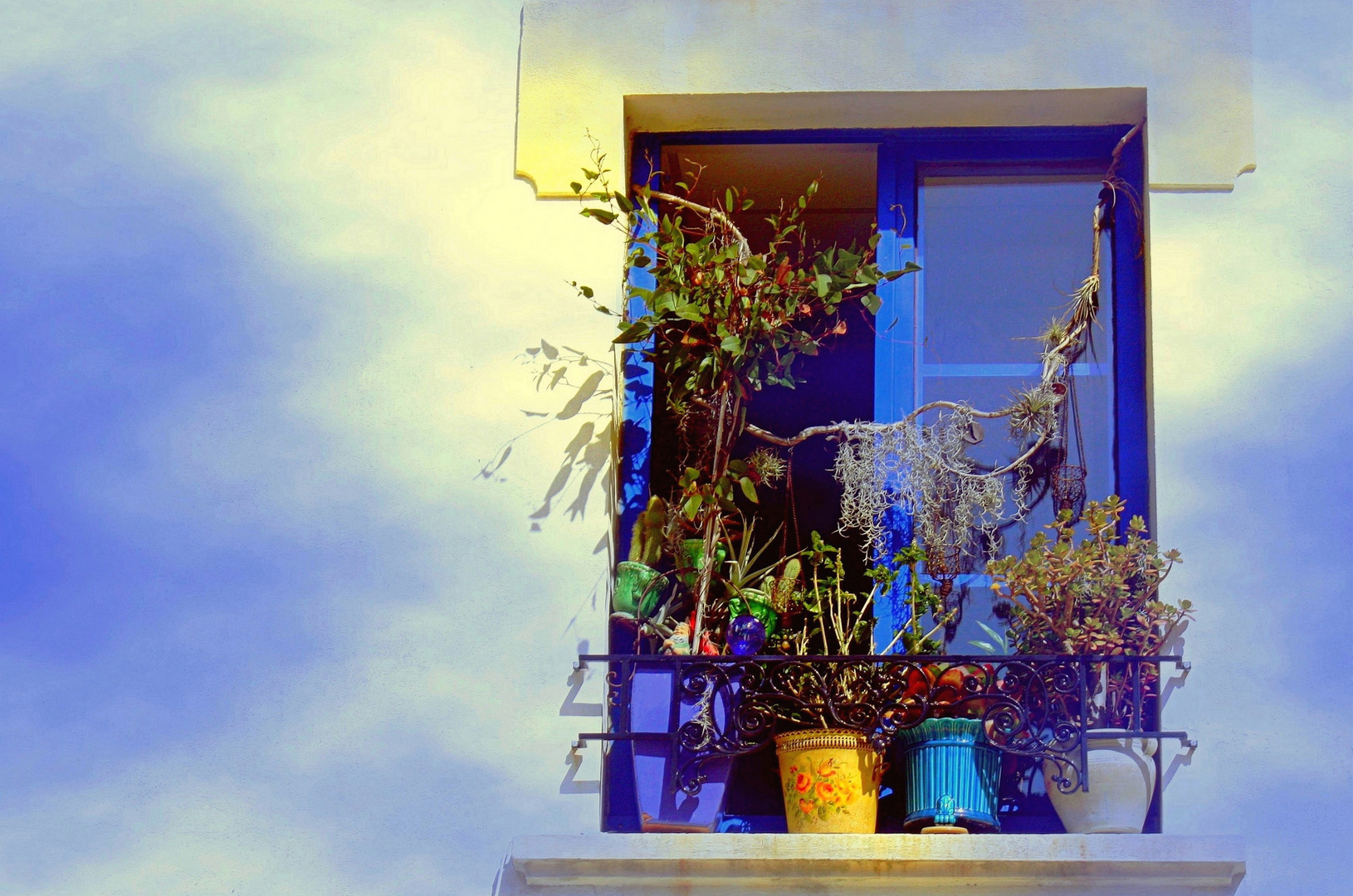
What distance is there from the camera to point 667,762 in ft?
13.6

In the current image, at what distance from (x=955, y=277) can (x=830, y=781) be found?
142cm

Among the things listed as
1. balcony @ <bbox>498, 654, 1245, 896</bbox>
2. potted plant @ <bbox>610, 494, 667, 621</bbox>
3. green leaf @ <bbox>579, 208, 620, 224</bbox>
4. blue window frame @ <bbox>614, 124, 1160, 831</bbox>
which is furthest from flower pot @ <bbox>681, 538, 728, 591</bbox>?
green leaf @ <bbox>579, 208, 620, 224</bbox>

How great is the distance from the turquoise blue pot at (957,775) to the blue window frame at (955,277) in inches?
16.2

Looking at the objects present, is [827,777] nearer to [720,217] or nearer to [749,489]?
[749,489]

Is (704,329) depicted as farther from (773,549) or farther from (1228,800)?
(1228,800)

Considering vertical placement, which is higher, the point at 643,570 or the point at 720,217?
the point at 720,217

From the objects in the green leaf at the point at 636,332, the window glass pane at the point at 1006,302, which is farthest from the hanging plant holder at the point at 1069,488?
the green leaf at the point at 636,332

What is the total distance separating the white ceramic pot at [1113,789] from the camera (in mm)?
4008

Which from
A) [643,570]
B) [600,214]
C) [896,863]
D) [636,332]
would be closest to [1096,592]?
[896,863]

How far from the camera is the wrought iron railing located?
13.4ft

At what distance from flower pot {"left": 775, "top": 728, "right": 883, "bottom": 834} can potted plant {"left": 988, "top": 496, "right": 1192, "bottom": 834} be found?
40 cm

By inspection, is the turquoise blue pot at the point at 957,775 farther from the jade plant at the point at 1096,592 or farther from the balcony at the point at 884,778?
the jade plant at the point at 1096,592

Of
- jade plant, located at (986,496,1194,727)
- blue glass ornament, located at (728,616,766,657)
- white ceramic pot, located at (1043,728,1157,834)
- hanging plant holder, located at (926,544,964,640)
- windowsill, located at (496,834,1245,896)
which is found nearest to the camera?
windowsill, located at (496,834,1245,896)

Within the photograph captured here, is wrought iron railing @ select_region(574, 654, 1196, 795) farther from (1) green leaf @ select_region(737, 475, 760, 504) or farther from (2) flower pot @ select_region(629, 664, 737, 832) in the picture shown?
(1) green leaf @ select_region(737, 475, 760, 504)
